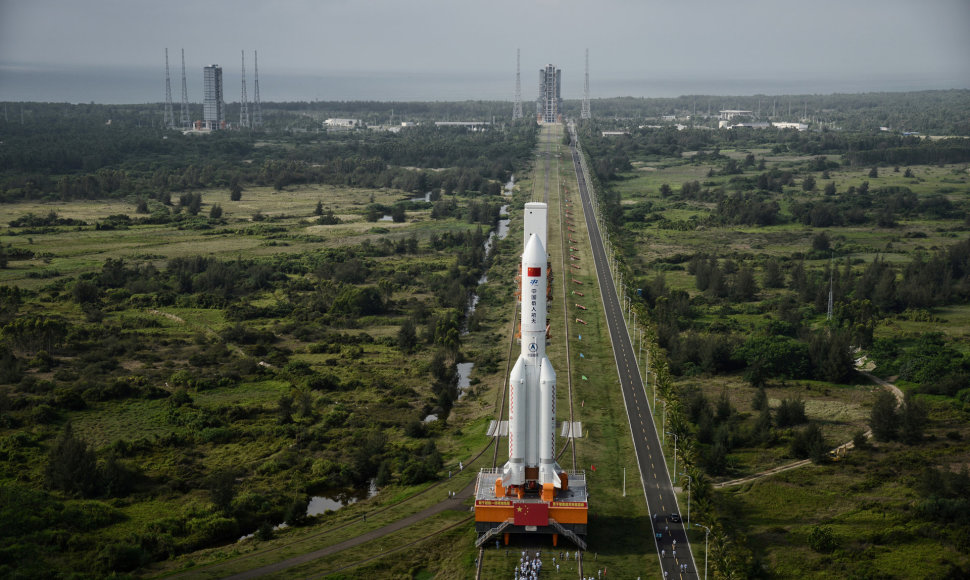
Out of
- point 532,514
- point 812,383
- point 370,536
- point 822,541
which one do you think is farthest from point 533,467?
point 812,383

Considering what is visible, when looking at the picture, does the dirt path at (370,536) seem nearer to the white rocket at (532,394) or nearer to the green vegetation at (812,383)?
the white rocket at (532,394)

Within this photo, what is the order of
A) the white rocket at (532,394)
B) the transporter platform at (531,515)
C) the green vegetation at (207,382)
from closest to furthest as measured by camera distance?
the transporter platform at (531,515)
the white rocket at (532,394)
the green vegetation at (207,382)

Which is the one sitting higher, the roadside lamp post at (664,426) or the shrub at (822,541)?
the roadside lamp post at (664,426)

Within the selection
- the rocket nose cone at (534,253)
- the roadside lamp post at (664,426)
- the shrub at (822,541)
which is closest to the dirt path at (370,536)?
the roadside lamp post at (664,426)

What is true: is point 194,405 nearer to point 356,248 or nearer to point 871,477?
point 871,477

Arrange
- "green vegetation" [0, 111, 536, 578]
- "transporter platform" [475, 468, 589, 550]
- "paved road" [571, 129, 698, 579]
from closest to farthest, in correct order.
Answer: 1. "paved road" [571, 129, 698, 579]
2. "transporter platform" [475, 468, 589, 550]
3. "green vegetation" [0, 111, 536, 578]

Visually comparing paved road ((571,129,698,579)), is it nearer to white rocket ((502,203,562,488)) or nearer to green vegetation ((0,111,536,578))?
white rocket ((502,203,562,488))

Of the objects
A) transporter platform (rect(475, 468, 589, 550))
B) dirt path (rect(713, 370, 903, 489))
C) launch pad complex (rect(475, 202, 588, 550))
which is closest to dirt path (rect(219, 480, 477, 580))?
launch pad complex (rect(475, 202, 588, 550))

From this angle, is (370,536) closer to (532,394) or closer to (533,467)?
(533,467)

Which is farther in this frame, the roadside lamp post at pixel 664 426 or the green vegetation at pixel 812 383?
the roadside lamp post at pixel 664 426
